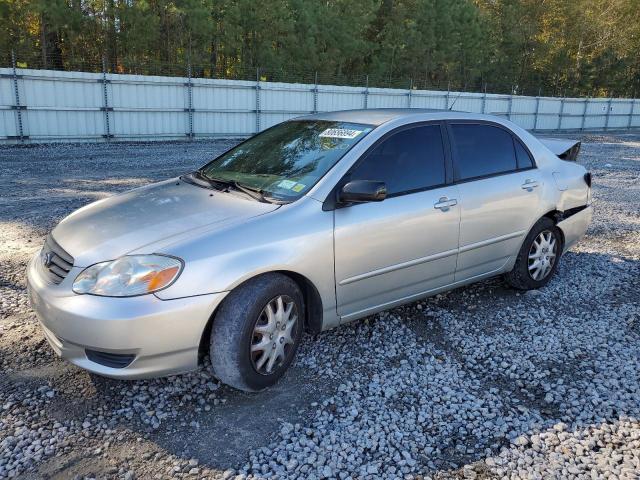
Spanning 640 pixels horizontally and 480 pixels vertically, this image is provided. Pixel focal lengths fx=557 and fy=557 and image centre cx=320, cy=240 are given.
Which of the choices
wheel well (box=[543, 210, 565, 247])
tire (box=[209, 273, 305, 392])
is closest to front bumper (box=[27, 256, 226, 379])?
tire (box=[209, 273, 305, 392])

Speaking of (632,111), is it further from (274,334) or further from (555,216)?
(274,334)

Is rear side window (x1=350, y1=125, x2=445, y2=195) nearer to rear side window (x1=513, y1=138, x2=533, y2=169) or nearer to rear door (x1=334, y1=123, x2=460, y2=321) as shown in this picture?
rear door (x1=334, y1=123, x2=460, y2=321)

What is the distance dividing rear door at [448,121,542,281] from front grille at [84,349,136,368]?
2576 mm

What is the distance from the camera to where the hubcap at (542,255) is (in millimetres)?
5031

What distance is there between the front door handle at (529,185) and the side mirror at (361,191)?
1.84 metres

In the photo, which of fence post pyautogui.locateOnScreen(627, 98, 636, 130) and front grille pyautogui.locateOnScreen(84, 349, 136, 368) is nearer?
front grille pyautogui.locateOnScreen(84, 349, 136, 368)

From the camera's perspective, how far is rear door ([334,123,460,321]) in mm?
3621

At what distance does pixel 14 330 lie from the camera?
4012 mm

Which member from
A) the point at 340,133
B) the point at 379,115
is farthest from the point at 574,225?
the point at 340,133

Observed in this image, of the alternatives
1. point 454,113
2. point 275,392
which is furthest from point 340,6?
point 275,392

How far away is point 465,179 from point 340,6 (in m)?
26.3

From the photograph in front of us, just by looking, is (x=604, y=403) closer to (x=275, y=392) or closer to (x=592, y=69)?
(x=275, y=392)

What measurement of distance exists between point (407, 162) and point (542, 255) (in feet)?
6.13

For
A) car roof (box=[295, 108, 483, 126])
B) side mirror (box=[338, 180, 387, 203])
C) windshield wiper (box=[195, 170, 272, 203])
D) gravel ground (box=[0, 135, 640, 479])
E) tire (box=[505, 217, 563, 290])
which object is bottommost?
gravel ground (box=[0, 135, 640, 479])
